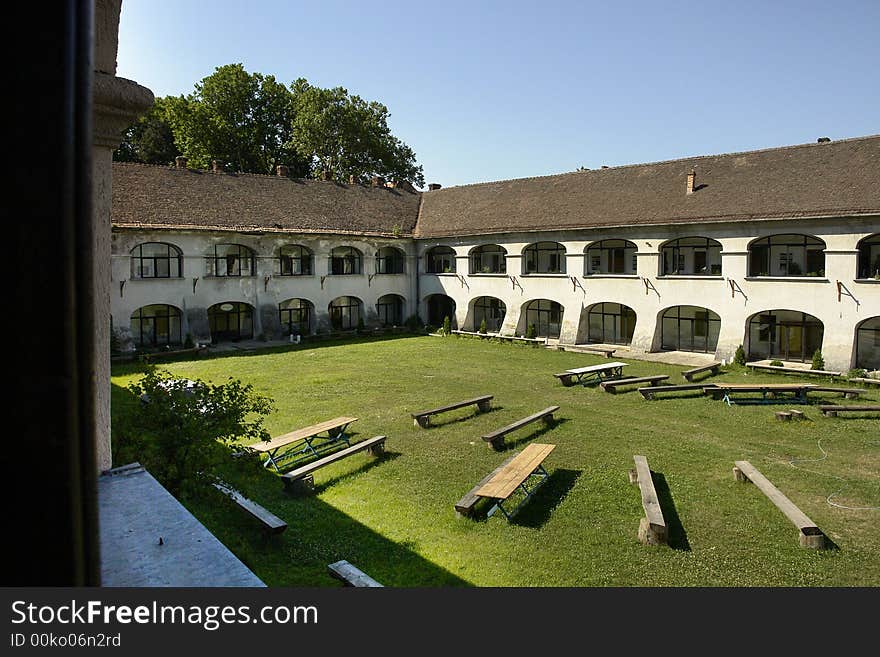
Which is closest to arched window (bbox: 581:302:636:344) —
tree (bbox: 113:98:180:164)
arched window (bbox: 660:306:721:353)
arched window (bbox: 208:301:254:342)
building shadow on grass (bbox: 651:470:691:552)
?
arched window (bbox: 660:306:721:353)

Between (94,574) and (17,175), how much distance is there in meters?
0.73

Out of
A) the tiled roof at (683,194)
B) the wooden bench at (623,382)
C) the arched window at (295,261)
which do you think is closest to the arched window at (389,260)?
the tiled roof at (683,194)

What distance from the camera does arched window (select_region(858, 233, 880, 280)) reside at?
2338 centimetres

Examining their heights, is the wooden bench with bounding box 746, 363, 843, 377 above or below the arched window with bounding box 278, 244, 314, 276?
below

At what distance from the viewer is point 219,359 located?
26.2 meters

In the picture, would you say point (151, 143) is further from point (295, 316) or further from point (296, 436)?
point (296, 436)

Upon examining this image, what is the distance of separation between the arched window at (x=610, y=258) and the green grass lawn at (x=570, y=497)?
37.3ft

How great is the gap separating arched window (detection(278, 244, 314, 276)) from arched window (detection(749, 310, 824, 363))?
2144 centimetres

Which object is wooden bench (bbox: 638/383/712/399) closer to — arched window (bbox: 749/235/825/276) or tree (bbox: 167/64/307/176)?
arched window (bbox: 749/235/825/276)

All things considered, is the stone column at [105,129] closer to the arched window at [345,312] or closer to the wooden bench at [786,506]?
the wooden bench at [786,506]

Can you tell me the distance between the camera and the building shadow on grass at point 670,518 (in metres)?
9.27

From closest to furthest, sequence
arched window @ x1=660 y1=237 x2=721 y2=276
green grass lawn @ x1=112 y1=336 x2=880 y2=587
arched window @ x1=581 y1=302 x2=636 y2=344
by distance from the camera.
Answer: green grass lawn @ x1=112 y1=336 x2=880 y2=587, arched window @ x1=660 y1=237 x2=721 y2=276, arched window @ x1=581 y1=302 x2=636 y2=344

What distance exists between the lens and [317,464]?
39.5 feet

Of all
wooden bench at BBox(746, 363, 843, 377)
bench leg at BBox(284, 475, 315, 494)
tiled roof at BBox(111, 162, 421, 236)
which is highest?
tiled roof at BBox(111, 162, 421, 236)
